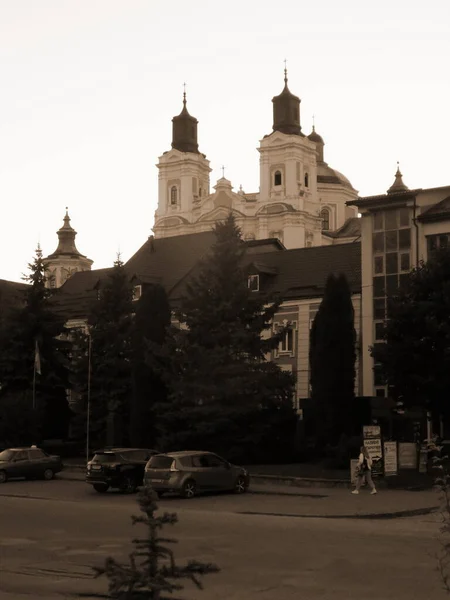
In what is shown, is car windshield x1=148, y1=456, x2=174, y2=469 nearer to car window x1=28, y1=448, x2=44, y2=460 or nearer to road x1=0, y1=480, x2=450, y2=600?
road x1=0, y1=480, x2=450, y2=600

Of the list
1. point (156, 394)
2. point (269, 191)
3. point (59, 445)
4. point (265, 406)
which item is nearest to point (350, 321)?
point (265, 406)

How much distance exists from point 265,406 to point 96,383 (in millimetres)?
12538

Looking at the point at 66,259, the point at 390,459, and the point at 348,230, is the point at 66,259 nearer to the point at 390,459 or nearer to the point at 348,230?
the point at 348,230

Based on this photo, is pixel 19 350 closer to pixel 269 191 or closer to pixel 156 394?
pixel 156 394

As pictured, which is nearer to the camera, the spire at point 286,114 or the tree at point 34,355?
the tree at point 34,355

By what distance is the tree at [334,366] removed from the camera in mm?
40094

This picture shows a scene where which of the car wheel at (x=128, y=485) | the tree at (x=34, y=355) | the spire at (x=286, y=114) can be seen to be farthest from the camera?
the spire at (x=286, y=114)

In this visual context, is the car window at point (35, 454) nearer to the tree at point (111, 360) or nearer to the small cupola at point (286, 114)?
the tree at point (111, 360)

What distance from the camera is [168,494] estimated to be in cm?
3161

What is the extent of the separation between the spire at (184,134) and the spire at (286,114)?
14847mm

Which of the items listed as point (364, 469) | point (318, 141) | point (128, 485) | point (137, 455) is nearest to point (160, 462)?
point (128, 485)

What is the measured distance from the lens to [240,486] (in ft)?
107

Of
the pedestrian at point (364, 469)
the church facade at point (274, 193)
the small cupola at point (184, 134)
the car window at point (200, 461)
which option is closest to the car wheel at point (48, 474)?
the car window at point (200, 461)

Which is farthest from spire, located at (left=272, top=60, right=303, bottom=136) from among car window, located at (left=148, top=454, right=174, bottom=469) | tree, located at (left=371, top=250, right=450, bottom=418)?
car window, located at (left=148, top=454, right=174, bottom=469)
